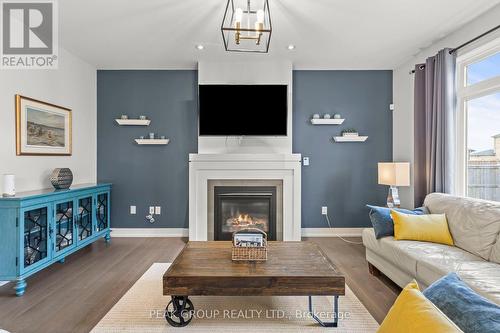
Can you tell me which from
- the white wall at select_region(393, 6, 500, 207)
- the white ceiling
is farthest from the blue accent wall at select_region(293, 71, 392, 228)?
the white ceiling

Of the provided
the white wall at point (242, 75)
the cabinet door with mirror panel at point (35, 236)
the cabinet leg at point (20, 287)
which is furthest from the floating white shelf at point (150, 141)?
the cabinet leg at point (20, 287)

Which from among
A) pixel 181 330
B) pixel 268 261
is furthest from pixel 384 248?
pixel 181 330

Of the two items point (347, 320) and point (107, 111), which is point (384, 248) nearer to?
point (347, 320)

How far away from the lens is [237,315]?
7.29ft

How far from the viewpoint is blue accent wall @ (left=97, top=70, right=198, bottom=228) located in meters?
4.47

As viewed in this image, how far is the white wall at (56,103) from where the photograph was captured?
292 centimetres

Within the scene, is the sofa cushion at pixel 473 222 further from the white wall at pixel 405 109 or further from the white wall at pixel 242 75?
the white wall at pixel 242 75

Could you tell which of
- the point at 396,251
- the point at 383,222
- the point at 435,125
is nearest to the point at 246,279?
the point at 396,251

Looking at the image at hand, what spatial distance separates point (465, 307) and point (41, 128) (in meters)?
4.11

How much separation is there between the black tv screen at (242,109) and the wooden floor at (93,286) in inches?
71.6

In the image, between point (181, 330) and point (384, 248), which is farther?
point (384, 248)

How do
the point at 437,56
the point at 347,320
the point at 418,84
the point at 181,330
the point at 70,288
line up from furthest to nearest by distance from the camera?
the point at 418,84, the point at 437,56, the point at 70,288, the point at 347,320, the point at 181,330

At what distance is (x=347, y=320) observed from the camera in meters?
2.16

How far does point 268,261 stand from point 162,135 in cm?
296
